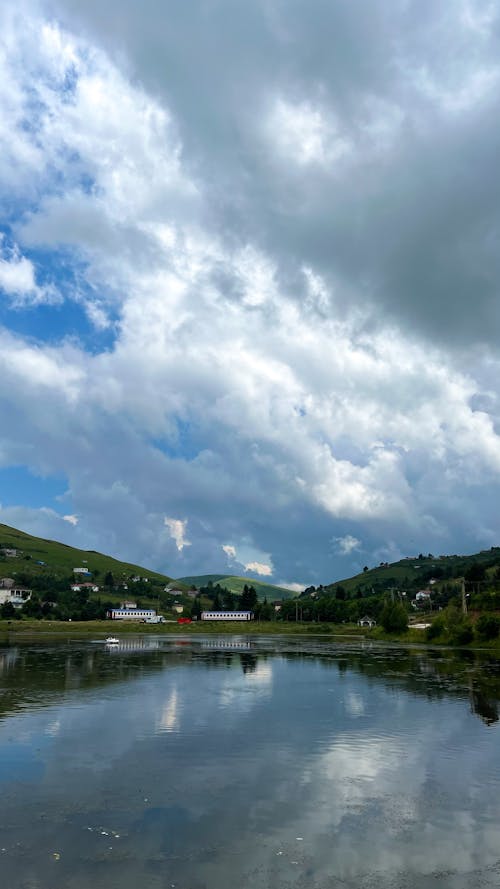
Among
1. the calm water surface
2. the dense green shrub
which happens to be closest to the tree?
the dense green shrub

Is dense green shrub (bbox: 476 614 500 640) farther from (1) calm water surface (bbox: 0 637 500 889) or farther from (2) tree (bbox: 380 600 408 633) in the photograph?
(1) calm water surface (bbox: 0 637 500 889)

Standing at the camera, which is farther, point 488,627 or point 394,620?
point 394,620

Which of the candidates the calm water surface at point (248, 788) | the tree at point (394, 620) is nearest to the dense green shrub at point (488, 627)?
the tree at point (394, 620)

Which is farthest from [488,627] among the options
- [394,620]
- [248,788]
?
[248,788]

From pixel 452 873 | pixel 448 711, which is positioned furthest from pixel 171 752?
pixel 448 711

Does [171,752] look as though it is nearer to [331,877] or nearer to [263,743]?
[263,743]

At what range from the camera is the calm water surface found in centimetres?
2077

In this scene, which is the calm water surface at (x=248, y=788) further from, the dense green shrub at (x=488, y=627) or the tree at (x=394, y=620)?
the tree at (x=394, y=620)

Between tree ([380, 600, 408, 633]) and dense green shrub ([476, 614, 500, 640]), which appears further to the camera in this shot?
tree ([380, 600, 408, 633])

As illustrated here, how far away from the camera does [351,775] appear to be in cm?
3269

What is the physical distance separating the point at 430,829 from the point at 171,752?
17507mm

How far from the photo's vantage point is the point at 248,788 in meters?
30.0

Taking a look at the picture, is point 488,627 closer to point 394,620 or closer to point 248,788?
point 394,620

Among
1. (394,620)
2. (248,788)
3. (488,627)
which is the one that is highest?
(394,620)
